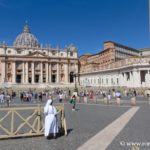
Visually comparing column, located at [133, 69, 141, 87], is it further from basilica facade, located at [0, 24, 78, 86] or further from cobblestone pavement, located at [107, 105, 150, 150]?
cobblestone pavement, located at [107, 105, 150, 150]

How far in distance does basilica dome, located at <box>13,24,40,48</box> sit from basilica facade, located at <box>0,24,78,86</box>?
83cm

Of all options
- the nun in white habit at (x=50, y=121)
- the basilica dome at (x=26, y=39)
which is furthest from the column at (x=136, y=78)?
the basilica dome at (x=26, y=39)

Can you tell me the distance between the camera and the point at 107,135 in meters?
9.66

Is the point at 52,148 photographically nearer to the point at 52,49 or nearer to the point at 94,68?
the point at 94,68

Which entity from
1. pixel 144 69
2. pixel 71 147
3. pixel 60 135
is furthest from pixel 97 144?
pixel 144 69

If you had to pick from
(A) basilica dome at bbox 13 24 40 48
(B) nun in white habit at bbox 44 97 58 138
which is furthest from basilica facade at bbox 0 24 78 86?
(B) nun in white habit at bbox 44 97 58 138

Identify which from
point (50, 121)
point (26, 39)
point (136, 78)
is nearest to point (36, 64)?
point (26, 39)

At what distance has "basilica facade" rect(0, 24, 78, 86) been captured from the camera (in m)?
96.4

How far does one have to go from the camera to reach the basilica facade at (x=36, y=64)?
316 feet

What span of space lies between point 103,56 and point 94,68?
10.3 m

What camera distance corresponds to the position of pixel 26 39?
370 ft

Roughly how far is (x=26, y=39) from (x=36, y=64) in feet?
54.4

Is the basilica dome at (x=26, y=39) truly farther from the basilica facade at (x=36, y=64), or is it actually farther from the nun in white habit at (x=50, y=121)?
the nun in white habit at (x=50, y=121)

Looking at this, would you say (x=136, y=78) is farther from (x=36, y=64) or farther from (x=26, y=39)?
(x=26, y=39)
